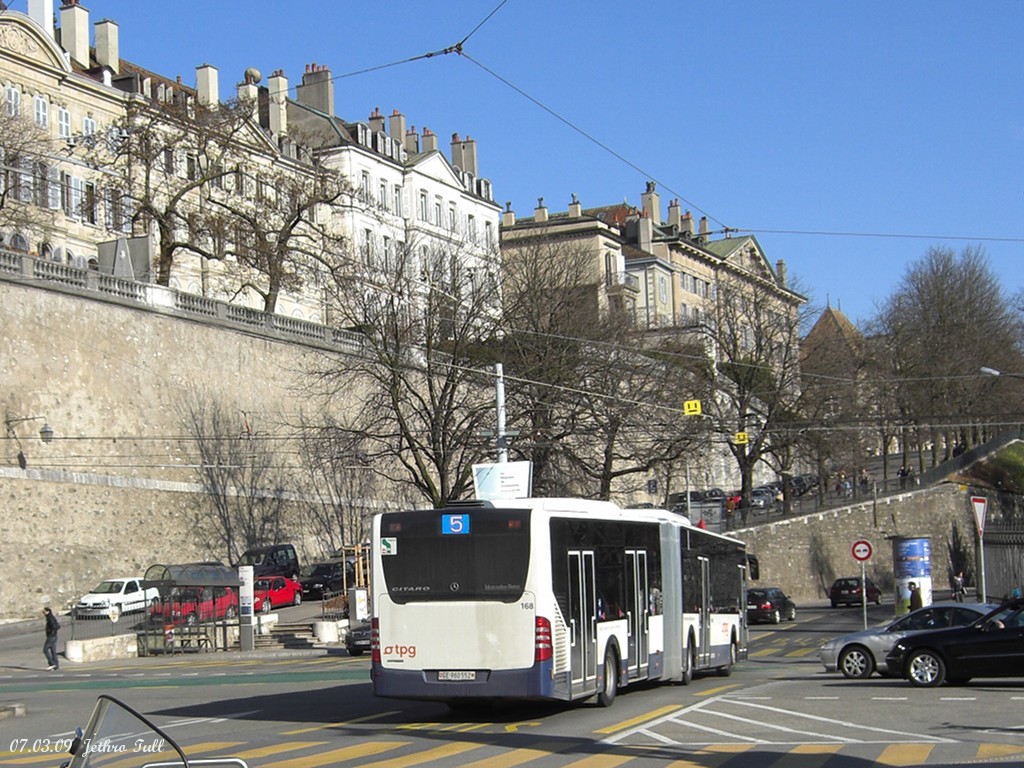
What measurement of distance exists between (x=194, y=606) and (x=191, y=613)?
22 centimetres

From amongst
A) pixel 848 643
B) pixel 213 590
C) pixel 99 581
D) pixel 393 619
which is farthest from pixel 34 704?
pixel 99 581

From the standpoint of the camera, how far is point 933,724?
17.4 metres

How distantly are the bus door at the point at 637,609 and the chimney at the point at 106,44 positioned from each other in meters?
58.2

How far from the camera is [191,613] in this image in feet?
139

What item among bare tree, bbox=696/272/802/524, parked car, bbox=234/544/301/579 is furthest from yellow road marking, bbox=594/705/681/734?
bare tree, bbox=696/272/802/524

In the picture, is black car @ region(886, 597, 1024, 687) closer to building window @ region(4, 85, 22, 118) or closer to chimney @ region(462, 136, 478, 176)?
building window @ region(4, 85, 22, 118)

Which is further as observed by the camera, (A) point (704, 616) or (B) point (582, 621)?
(A) point (704, 616)

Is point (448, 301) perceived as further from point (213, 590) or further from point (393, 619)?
point (393, 619)

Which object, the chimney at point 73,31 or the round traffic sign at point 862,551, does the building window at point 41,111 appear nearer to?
the chimney at point 73,31

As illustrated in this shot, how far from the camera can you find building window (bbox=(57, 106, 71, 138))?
A: 218 feet

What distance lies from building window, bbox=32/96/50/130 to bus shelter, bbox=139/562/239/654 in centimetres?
3008

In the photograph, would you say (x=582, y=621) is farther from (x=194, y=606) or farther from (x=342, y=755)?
(x=194, y=606)

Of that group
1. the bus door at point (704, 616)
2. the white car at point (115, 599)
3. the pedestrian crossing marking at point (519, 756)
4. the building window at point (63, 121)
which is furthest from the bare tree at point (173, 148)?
the pedestrian crossing marking at point (519, 756)

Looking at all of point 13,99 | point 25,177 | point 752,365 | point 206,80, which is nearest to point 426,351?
point 25,177
